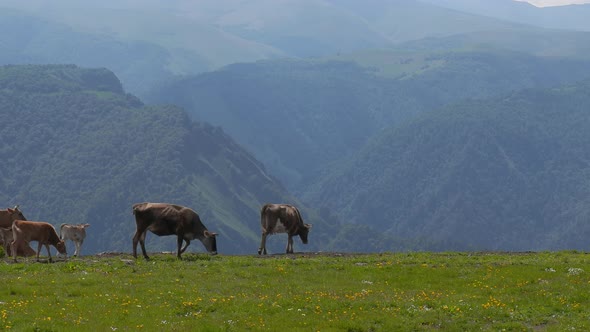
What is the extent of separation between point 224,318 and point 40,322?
5.74 meters

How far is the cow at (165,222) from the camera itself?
41.7 meters

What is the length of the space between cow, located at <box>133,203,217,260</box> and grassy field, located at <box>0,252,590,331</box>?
5.47 ft

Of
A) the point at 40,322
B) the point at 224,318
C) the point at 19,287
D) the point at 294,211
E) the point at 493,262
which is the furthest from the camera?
the point at 294,211

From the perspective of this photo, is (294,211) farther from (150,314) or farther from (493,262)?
(150,314)

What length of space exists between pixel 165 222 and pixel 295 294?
12612mm

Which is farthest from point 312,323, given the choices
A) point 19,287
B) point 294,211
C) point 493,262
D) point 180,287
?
point 294,211

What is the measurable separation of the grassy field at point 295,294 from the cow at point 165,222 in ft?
5.47

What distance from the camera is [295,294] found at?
31406 millimetres

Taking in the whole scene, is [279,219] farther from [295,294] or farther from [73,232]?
[295,294]

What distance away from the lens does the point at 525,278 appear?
115 feet

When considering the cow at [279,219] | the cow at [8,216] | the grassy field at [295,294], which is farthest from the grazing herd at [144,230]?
the cow at [279,219]

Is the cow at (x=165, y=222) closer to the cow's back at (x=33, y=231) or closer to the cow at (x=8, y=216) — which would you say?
the cow's back at (x=33, y=231)

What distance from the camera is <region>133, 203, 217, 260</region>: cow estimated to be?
137ft

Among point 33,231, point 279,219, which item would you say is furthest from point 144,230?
point 279,219
